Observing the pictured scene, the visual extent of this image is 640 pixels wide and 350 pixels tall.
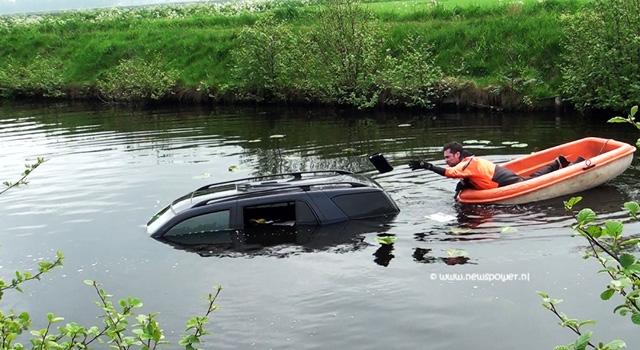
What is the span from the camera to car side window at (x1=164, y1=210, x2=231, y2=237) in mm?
11891

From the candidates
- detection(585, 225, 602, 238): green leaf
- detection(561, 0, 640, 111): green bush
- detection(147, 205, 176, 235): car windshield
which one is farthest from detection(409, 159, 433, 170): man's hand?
detection(561, 0, 640, 111): green bush

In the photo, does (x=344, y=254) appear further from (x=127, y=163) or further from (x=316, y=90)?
(x=316, y=90)

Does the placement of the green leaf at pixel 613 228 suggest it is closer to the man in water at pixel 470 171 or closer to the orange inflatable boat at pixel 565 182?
the man in water at pixel 470 171

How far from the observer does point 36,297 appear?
10266 millimetres

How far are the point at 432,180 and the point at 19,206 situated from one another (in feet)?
29.9

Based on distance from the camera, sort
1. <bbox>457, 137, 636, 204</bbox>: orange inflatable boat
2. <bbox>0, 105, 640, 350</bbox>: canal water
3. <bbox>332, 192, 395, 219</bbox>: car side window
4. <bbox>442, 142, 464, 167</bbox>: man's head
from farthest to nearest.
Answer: <bbox>442, 142, 464, 167</bbox>: man's head < <bbox>457, 137, 636, 204</bbox>: orange inflatable boat < <bbox>332, 192, 395, 219</bbox>: car side window < <bbox>0, 105, 640, 350</bbox>: canal water

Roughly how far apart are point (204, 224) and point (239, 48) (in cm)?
2251

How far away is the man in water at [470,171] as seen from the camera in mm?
13195

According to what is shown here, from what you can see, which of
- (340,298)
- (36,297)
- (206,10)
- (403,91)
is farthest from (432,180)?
(206,10)

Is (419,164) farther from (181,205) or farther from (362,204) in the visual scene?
(181,205)

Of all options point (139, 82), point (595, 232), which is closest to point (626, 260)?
point (595, 232)

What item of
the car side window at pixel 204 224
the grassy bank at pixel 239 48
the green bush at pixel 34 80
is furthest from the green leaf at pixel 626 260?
the green bush at pixel 34 80

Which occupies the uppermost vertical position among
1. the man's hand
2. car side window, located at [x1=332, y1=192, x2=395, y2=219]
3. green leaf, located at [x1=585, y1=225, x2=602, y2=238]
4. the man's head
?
green leaf, located at [x1=585, y1=225, x2=602, y2=238]

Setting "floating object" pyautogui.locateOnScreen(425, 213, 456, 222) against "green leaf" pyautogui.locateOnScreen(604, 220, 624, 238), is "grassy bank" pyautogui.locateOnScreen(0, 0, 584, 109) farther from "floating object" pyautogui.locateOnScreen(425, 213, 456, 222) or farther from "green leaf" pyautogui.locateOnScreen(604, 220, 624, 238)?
"green leaf" pyautogui.locateOnScreen(604, 220, 624, 238)
